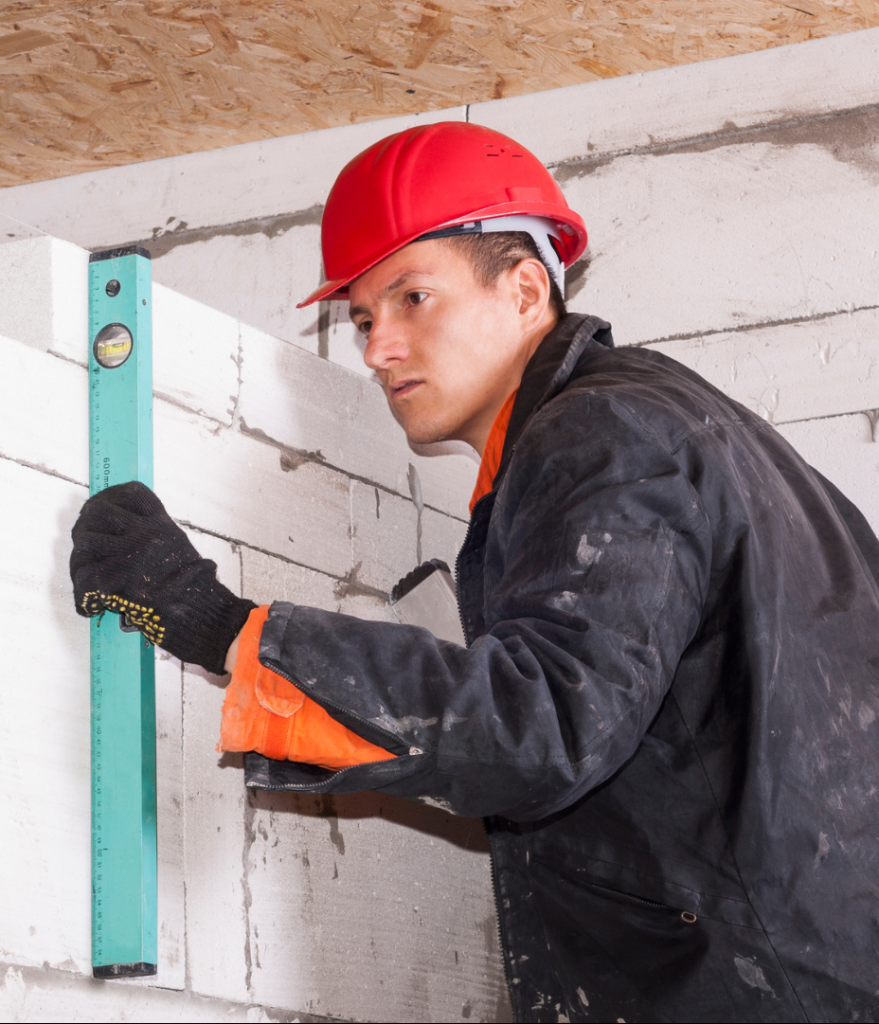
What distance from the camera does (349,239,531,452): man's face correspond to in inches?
96.0

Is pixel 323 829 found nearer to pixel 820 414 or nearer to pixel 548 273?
pixel 548 273

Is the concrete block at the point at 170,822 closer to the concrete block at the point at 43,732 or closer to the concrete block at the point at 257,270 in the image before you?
the concrete block at the point at 43,732

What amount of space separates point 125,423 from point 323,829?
3.12 feet

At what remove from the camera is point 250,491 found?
2605 millimetres

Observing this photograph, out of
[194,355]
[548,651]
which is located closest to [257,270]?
[194,355]

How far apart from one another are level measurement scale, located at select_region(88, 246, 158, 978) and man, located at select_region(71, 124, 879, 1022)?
0.15 metres

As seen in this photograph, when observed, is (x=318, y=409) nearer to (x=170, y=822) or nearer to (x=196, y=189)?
(x=170, y=822)

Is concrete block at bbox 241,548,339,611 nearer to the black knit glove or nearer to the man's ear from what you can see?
the black knit glove

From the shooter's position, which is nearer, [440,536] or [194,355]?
[194,355]

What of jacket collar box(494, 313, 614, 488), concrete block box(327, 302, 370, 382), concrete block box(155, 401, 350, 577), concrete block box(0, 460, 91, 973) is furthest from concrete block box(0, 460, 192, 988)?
concrete block box(327, 302, 370, 382)

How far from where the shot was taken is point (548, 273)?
2613 mm

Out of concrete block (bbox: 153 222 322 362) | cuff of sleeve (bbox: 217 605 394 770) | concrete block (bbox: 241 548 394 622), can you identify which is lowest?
cuff of sleeve (bbox: 217 605 394 770)

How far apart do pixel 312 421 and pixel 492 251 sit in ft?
1.99

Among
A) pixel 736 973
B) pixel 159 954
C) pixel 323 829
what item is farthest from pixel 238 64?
pixel 736 973
